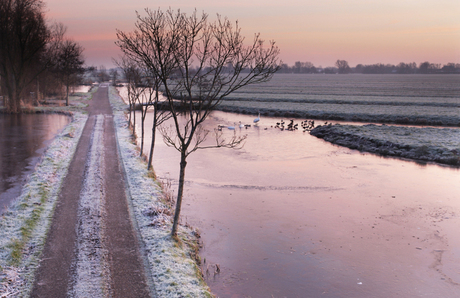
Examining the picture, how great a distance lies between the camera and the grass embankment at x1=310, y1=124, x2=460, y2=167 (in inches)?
883

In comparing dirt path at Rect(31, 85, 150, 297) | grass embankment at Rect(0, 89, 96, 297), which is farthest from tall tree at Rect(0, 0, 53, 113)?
dirt path at Rect(31, 85, 150, 297)

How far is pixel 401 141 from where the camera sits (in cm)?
2516

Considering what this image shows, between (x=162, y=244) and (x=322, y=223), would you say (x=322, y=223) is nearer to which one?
(x=322, y=223)

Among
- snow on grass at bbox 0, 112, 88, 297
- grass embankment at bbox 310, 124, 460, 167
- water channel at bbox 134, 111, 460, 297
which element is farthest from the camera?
grass embankment at bbox 310, 124, 460, 167

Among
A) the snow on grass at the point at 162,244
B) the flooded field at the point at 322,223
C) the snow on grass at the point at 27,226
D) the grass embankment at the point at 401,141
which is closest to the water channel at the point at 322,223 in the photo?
the flooded field at the point at 322,223

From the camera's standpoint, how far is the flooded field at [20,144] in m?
14.5

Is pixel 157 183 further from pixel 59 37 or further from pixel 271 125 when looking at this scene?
pixel 59 37

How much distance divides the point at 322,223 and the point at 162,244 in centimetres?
588

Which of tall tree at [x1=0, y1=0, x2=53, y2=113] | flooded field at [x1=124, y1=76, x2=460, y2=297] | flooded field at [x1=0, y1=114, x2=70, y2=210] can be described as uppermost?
tall tree at [x1=0, y1=0, x2=53, y2=113]

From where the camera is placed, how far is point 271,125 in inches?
1379

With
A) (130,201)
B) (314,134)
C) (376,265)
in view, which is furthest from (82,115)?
(376,265)

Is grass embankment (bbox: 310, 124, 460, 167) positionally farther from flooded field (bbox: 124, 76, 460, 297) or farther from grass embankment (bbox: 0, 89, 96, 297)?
grass embankment (bbox: 0, 89, 96, 297)

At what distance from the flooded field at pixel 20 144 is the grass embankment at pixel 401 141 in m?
21.2

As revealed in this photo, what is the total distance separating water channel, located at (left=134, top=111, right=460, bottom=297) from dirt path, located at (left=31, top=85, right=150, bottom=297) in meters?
2.14
